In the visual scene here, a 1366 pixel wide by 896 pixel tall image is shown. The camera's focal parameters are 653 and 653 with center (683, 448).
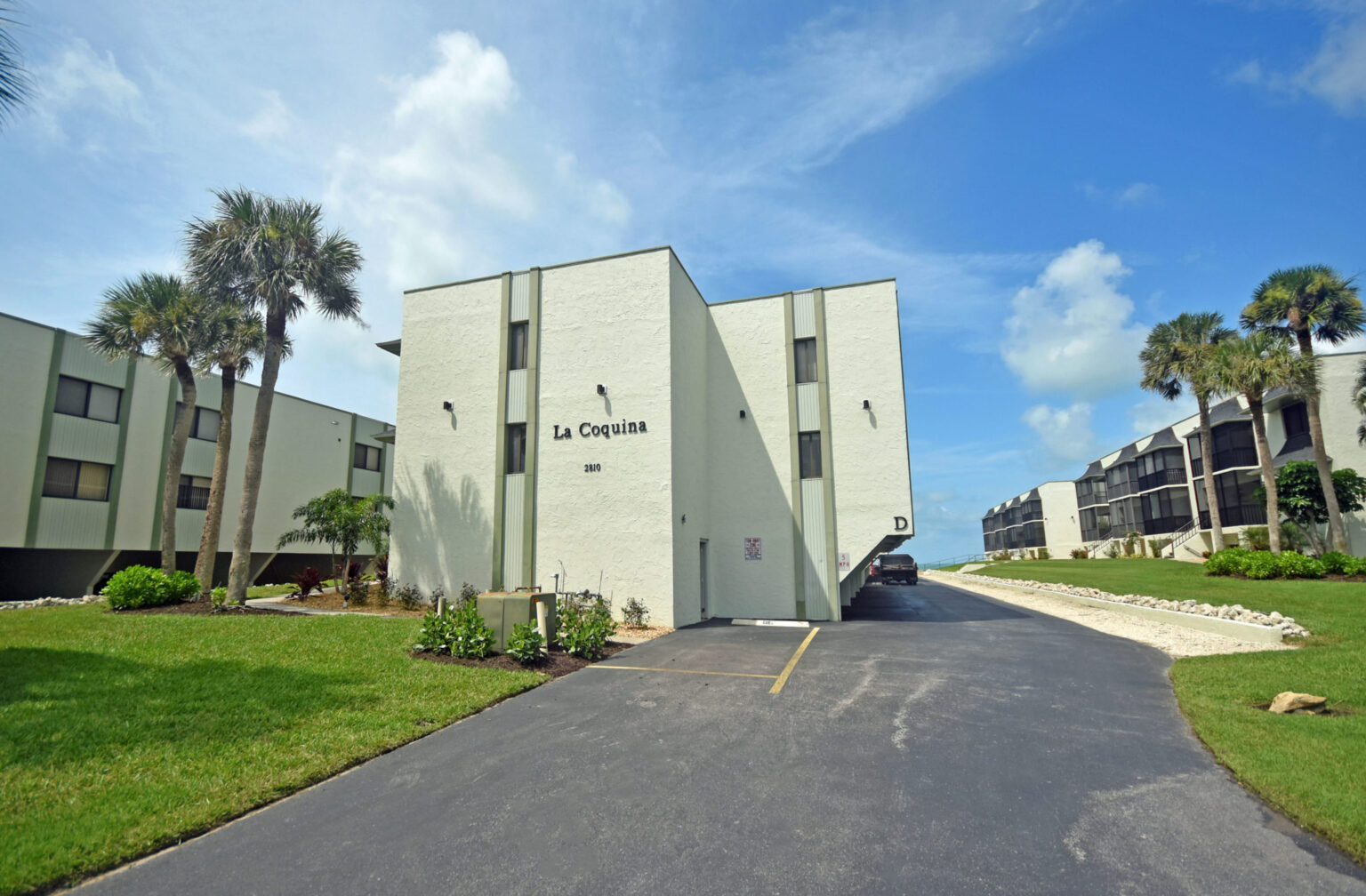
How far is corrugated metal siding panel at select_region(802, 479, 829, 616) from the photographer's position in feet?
62.5

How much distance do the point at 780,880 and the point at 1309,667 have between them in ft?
36.3

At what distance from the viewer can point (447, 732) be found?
756 cm

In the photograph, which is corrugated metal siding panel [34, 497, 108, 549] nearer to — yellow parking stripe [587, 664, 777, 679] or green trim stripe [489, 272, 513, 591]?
green trim stripe [489, 272, 513, 591]

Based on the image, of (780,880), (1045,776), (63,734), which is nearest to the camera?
(780,880)

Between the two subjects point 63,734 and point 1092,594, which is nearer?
point 63,734

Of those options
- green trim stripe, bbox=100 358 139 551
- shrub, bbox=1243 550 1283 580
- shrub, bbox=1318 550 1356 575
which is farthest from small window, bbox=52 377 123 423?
shrub, bbox=1318 550 1356 575

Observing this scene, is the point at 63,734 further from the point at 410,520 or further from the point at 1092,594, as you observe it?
the point at 1092,594

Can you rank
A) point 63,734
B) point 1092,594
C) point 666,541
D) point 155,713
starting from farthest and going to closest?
point 1092,594, point 666,541, point 155,713, point 63,734

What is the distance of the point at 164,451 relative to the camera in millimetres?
A: 26328

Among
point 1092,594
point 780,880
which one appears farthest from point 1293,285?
point 780,880

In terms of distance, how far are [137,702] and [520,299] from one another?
558 inches

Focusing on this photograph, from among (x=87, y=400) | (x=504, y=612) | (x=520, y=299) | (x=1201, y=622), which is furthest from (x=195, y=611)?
(x=1201, y=622)

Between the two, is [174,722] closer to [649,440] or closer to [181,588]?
[649,440]

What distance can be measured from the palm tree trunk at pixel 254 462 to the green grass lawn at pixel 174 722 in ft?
13.1
